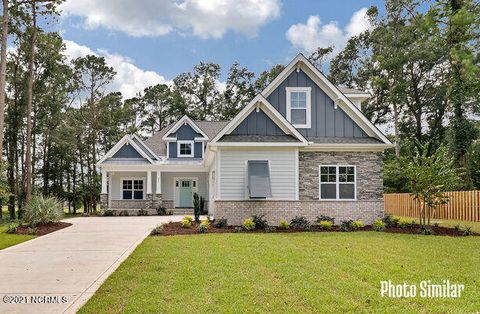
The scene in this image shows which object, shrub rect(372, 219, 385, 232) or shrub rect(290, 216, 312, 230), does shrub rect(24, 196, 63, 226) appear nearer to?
shrub rect(290, 216, 312, 230)

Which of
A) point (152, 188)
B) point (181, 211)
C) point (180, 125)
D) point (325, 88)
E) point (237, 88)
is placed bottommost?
point (181, 211)

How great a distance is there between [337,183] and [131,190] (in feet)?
54.9

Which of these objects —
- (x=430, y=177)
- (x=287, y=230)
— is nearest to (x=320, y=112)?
(x=430, y=177)

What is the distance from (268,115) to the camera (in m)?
17.0

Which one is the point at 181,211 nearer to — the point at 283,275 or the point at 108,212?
the point at 108,212

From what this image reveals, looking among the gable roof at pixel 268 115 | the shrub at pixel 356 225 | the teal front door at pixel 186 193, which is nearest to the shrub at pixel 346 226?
the shrub at pixel 356 225

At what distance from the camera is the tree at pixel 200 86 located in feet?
146

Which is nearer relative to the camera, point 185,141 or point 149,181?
point 149,181

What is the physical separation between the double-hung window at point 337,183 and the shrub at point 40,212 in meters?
11.2

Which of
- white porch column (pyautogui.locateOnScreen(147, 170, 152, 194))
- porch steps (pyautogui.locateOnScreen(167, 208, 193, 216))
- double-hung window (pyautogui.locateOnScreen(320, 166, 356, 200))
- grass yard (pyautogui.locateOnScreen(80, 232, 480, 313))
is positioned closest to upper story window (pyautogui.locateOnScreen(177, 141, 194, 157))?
white porch column (pyautogui.locateOnScreen(147, 170, 152, 194))

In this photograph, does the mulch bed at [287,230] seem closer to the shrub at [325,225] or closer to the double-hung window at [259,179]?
the shrub at [325,225]

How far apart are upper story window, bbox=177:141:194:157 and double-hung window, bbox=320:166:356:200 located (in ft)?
47.2

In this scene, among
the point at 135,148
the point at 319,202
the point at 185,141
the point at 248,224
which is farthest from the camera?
the point at 185,141

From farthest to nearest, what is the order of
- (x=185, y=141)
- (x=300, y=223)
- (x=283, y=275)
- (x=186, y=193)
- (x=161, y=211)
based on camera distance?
(x=185, y=141), (x=186, y=193), (x=161, y=211), (x=300, y=223), (x=283, y=275)
